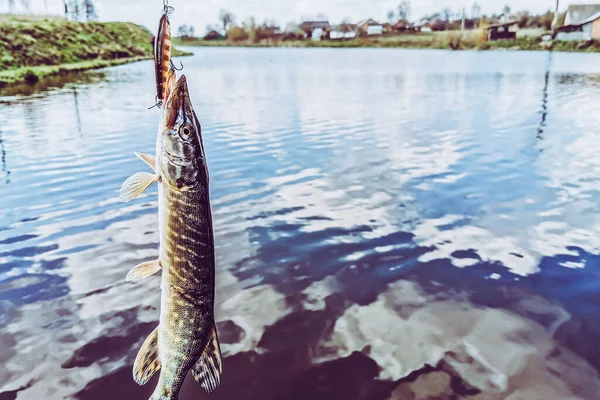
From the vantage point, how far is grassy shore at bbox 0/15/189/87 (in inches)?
1970

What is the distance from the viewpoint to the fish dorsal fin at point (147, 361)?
14.0ft

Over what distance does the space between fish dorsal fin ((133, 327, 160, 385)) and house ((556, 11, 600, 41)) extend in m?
114

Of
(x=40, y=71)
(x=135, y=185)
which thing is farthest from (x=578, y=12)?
(x=135, y=185)

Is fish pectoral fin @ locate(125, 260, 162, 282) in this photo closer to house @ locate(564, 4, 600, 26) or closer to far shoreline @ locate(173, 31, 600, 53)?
far shoreline @ locate(173, 31, 600, 53)

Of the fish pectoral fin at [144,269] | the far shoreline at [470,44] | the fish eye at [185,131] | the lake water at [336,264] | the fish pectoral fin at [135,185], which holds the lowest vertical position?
the lake water at [336,264]

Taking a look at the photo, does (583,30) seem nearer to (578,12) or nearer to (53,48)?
(578,12)

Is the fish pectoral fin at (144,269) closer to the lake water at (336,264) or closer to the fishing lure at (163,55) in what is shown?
the fishing lure at (163,55)

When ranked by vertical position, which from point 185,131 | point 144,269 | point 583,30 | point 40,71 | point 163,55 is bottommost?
point 144,269

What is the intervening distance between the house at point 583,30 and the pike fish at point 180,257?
11354 centimetres

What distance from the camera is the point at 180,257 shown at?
4172mm

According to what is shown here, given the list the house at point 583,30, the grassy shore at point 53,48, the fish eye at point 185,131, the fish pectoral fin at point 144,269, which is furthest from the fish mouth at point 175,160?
the house at point 583,30

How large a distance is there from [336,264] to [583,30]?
121 metres

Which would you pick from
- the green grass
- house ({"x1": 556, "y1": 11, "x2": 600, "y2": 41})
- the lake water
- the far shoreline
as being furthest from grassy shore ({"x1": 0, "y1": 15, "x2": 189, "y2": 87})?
house ({"x1": 556, "y1": 11, "x2": 600, "y2": 41})

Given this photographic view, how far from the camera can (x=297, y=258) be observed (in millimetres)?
10336
